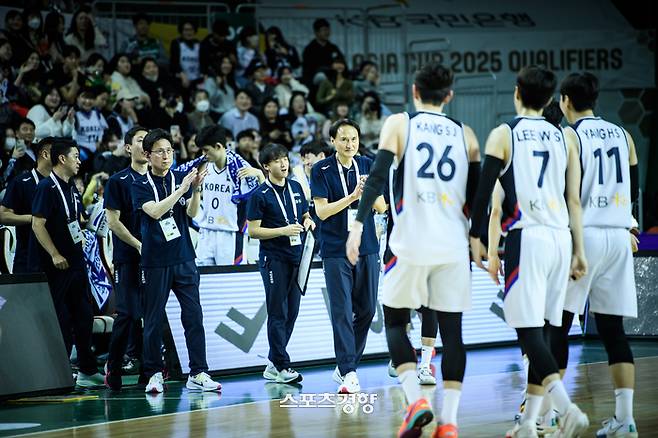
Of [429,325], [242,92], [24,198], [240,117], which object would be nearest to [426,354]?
Result: [429,325]

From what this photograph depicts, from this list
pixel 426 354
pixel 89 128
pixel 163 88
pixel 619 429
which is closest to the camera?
pixel 619 429

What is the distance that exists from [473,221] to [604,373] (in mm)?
3811

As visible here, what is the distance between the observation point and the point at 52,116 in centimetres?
1370

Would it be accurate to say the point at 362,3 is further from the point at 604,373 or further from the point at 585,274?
the point at 585,274

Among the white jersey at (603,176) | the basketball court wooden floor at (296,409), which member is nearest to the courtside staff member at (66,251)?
the basketball court wooden floor at (296,409)

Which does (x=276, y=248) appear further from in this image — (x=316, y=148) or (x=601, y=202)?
(x=601, y=202)

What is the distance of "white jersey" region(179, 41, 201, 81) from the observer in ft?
55.3

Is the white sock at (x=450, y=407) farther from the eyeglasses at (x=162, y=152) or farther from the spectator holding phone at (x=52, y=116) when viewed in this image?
the spectator holding phone at (x=52, y=116)

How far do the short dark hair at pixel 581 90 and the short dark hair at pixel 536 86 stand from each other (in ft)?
1.17

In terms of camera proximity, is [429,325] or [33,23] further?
[33,23]

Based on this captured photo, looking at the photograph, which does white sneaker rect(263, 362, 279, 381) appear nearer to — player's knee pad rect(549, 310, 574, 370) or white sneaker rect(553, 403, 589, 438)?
player's knee pad rect(549, 310, 574, 370)

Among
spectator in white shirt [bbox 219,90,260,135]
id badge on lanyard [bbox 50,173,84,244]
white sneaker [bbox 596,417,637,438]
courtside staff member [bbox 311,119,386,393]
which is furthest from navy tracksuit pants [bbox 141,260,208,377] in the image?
spectator in white shirt [bbox 219,90,260,135]

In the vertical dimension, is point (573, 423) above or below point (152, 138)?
below

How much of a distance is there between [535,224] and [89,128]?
9082mm
